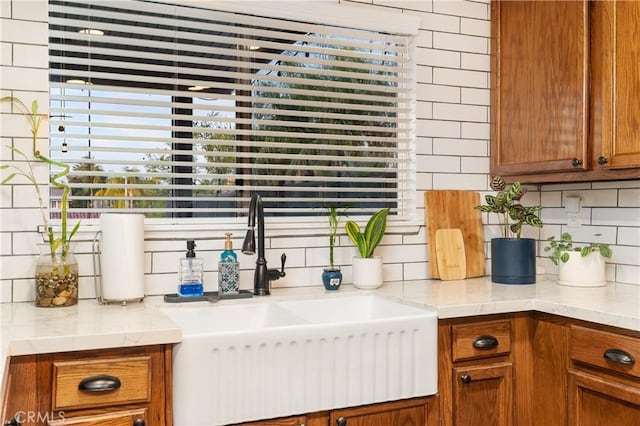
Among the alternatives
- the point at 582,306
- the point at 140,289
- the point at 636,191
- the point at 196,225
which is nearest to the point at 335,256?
the point at 196,225

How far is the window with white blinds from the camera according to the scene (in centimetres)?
219

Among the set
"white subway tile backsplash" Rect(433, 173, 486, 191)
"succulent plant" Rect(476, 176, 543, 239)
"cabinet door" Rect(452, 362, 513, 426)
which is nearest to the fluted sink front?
"cabinet door" Rect(452, 362, 513, 426)

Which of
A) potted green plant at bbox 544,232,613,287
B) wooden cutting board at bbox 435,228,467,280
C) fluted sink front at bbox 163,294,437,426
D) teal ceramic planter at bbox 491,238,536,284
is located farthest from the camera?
wooden cutting board at bbox 435,228,467,280

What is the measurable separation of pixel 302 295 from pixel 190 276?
0.44 meters

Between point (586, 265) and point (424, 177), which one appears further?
point (424, 177)

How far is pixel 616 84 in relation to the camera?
2.20 meters

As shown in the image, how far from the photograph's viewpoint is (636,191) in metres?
2.45

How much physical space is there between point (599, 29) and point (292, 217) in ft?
4.69

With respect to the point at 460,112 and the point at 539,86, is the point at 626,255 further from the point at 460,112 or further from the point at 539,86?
the point at 460,112

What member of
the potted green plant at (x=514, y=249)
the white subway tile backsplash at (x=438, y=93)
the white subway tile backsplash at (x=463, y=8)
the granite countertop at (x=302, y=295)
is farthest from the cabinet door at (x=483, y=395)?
the white subway tile backsplash at (x=463, y=8)

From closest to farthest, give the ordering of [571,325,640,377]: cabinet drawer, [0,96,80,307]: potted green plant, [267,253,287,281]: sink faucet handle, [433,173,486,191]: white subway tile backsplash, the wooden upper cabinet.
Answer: [571,325,640,377]: cabinet drawer < [0,96,80,307]: potted green plant < the wooden upper cabinet < [267,253,287,281]: sink faucet handle < [433,173,486,191]: white subway tile backsplash

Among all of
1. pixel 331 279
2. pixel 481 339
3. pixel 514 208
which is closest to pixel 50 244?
pixel 331 279

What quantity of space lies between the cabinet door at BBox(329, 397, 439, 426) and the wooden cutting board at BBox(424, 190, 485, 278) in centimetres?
81

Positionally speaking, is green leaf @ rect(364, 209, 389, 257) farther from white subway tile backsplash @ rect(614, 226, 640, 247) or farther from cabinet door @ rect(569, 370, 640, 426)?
white subway tile backsplash @ rect(614, 226, 640, 247)
